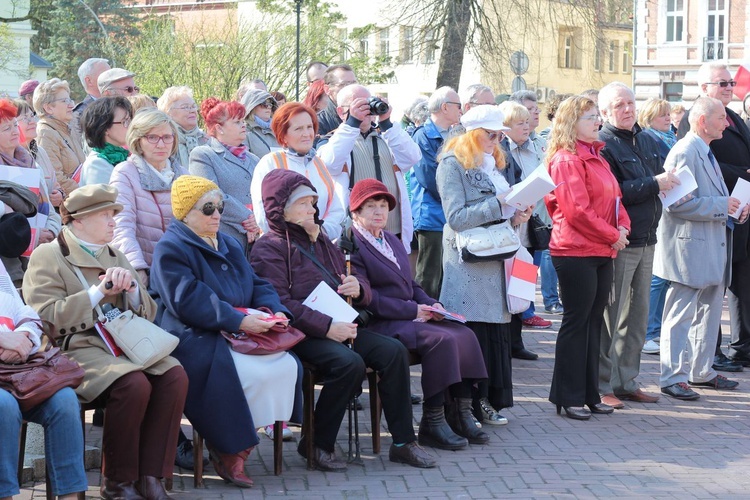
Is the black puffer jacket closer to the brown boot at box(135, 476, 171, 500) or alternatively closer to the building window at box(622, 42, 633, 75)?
the brown boot at box(135, 476, 171, 500)

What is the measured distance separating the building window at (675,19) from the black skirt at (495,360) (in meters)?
40.7

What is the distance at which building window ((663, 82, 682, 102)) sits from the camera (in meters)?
44.7

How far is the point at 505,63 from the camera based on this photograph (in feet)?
88.4

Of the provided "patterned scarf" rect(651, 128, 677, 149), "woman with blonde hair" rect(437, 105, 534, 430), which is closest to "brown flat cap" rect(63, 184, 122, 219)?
"woman with blonde hair" rect(437, 105, 534, 430)

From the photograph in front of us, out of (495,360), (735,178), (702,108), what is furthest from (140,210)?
(735,178)

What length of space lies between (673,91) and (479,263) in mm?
40022

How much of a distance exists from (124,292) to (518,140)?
460cm

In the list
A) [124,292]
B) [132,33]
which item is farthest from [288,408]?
[132,33]

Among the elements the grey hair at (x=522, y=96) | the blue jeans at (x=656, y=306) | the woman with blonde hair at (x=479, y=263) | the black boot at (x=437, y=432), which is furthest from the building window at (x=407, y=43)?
the black boot at (x=437, y=432)

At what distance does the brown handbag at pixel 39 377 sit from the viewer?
492 centimetres

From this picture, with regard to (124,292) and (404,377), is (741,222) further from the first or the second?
(124,292)

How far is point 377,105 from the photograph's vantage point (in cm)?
772

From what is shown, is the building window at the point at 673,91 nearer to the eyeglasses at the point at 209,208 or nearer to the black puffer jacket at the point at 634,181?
the black puffer jacket at the point at 634,181

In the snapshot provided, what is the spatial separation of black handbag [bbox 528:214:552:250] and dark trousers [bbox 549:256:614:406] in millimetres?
498
